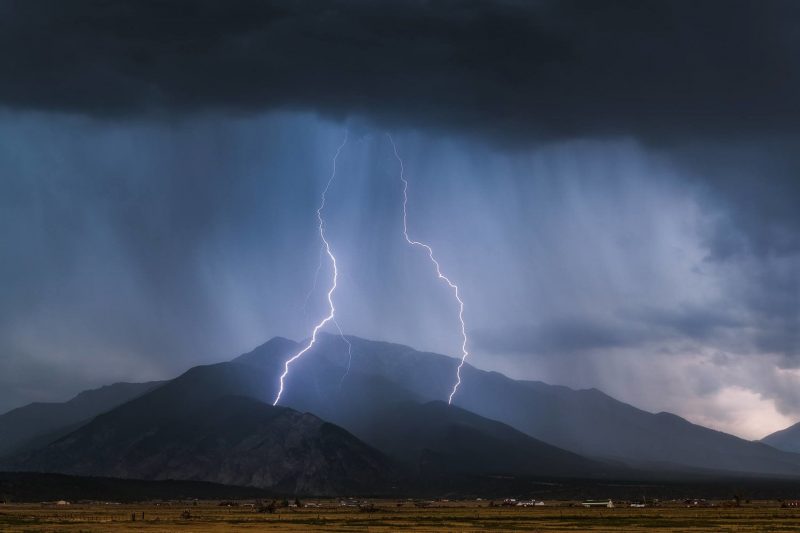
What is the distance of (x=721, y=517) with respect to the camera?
160 meters

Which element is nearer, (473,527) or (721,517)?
(473,527)

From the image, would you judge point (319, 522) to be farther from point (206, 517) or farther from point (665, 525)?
point (665, 525)

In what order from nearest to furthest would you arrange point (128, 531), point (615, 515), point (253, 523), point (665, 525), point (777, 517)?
point (128, 531)
point (665, 525)
point (253, 523)
point (777, 517)
point (615, 515)

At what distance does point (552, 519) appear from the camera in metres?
160

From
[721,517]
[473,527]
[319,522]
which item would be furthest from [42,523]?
[721,517]

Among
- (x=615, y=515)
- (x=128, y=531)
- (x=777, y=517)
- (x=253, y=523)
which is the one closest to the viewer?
(x=128, y=531)

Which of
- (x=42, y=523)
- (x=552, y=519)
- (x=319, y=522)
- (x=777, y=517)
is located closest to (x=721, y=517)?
(x=777, y=517)

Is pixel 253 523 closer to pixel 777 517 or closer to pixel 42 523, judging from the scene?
pixel 42 523

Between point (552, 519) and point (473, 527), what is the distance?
31528 mm

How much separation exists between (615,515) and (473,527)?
48.4 meters

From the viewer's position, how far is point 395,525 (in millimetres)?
137625

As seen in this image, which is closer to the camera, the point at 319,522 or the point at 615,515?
the point at 319,522

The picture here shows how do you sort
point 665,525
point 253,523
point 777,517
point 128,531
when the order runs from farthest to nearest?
point 777,517 < point 253,523 < point 665,525 < point 128,531

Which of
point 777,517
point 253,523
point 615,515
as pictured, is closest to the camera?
point 253,523
